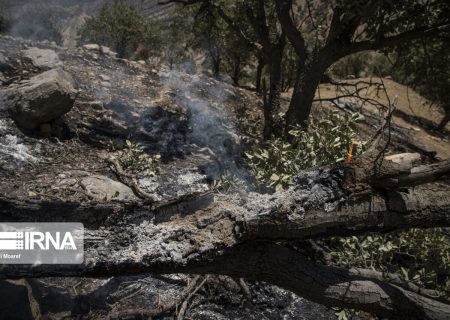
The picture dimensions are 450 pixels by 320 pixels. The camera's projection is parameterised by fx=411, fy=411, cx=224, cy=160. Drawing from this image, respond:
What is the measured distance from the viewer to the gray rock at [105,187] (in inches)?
190

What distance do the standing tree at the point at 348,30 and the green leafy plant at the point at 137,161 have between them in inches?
81.9

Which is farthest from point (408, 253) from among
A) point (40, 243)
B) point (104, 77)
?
point (104, 77)

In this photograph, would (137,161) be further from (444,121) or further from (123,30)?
(123,30)

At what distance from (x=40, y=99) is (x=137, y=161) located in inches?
61.1

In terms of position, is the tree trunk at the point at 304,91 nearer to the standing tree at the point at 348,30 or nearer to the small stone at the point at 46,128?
the standing tree at the point at 348,30

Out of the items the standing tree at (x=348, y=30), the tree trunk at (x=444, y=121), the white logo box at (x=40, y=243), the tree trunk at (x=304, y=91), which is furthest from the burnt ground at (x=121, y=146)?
the tree trunk at (x=444, y=121)

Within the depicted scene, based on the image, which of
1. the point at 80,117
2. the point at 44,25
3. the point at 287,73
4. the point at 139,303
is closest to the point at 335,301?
the point at 139,303

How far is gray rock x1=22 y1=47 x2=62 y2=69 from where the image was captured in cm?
738

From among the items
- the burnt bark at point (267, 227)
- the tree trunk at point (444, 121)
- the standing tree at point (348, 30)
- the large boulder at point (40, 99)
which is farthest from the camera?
the tree trunk at point (444, 121)

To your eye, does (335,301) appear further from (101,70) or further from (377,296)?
(101,70)

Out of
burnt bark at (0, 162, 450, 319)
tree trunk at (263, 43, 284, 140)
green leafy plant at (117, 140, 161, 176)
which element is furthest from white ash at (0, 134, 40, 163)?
tree trunk at (263, 43, 284, 140)

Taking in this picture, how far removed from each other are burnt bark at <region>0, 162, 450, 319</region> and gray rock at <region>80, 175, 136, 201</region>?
8.31 ft

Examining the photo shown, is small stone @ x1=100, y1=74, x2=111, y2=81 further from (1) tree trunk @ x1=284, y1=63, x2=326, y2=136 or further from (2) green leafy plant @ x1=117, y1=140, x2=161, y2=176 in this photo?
(1) tree trunk @ x1=284, y1=63, x2=326, y2=136

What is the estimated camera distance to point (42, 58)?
24.9 ft
